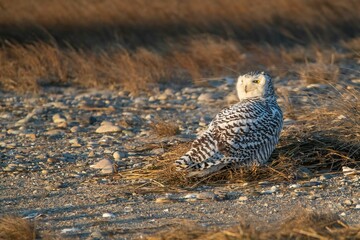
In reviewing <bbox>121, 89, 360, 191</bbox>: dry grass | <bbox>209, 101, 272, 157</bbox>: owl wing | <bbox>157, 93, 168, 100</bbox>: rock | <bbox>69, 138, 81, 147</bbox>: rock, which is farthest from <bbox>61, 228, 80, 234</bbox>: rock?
<bbox>157, 93, 168, 100</bbox>: rock

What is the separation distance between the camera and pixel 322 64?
526 inches

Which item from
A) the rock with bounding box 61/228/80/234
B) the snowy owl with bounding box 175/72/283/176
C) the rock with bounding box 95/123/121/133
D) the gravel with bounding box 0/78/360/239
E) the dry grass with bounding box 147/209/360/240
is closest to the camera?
the dry grass with bounding box 147/209/360/240

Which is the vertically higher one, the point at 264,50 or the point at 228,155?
the point at 228,155

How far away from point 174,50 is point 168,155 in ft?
24.6

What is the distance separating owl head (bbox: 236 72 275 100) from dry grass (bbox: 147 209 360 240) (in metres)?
2.45

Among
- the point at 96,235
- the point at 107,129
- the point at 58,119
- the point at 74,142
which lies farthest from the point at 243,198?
the point at 58,119

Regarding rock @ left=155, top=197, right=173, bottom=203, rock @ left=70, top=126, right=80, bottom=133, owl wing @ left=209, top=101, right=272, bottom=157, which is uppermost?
owl wing @ left=209, top=101, right=272, bottom=157

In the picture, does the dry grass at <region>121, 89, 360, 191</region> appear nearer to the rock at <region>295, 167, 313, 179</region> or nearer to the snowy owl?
the rock at <region>295, 167, 313, 179</region>

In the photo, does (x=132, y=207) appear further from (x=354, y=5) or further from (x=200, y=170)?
(x=354, y=5)

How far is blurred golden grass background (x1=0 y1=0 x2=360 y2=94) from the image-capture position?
13.4 m

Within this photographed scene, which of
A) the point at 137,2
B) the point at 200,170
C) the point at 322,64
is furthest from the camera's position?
the point at 137,2

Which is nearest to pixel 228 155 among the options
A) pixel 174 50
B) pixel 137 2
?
pixel 174 50

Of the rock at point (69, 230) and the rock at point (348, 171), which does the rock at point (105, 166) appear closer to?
the rock at point (69, 230)

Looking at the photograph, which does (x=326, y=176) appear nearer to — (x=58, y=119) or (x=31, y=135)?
(x=31, y=135)
